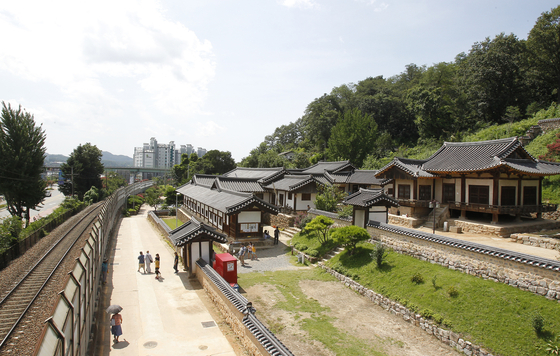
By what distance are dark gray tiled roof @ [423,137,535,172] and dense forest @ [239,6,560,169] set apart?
21631mm

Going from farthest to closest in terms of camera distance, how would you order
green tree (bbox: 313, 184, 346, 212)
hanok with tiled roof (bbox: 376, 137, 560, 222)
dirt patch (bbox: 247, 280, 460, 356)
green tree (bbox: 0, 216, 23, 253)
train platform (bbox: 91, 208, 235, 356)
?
→ green tree (bbox: 313, 184, 346, 212), hanok with tiled roof (bbox: 376, 137, 560, 222), green tree (bbox: 0, 216, 23, 253), dirt patch (bbox: 247, 280, 460, 356), train platform (bbox: 91, 208, 235, 356)

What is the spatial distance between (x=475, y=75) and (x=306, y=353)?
50.6 m

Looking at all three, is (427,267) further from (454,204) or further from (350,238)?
(454,204)

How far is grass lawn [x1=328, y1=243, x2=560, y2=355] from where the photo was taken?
35.4ft

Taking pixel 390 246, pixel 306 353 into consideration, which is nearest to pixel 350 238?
pixel 390 246

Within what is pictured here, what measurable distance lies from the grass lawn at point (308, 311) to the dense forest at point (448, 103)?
113 feet

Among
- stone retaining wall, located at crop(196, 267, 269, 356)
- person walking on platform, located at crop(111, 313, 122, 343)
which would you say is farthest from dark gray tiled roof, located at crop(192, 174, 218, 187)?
person walking on platform, located at crop(111, 313, 122, 343)

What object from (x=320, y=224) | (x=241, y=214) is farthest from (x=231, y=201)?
(x=320, y=224)

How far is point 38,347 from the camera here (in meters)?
5.43

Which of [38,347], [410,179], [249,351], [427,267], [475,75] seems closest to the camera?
[38,347]

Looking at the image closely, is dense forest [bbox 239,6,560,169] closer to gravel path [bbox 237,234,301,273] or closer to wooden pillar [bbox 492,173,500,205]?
wooden pillar [bbox 492,173,500,205]

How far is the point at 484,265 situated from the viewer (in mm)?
14102

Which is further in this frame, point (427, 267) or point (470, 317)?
point (427, 267)

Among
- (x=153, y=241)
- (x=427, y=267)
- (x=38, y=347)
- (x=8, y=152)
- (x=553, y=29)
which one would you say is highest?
(x=553, y=29)
